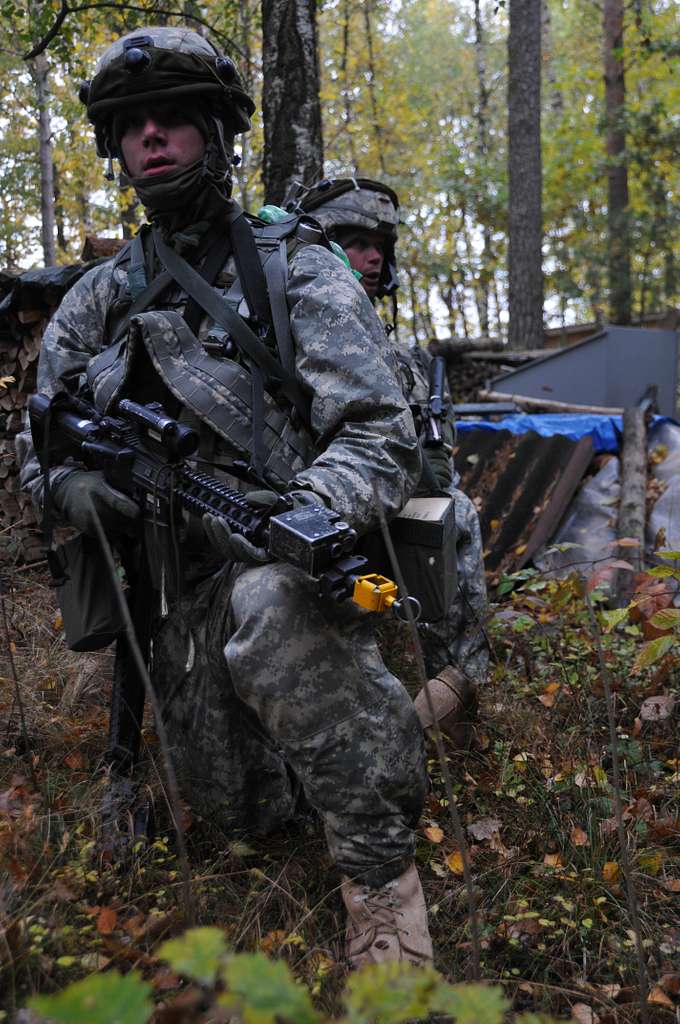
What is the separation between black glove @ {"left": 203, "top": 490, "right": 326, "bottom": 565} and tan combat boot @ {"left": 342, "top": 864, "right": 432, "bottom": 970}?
Answer: 851 mm

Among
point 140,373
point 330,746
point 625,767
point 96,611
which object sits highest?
point 140,373

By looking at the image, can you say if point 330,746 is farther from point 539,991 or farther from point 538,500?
point 538,500

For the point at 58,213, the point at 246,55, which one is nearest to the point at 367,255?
the point at 246,55

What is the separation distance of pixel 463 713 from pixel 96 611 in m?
1.54

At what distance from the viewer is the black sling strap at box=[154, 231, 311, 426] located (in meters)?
2.67

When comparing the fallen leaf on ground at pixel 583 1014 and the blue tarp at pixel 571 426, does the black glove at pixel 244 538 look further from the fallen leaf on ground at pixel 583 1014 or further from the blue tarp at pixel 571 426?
the blue tarp at pixel 571 426

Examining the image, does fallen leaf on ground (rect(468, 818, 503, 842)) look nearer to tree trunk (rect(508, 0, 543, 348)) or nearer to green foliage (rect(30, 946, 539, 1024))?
green foliage (rect(30, 946, 539, 1024))

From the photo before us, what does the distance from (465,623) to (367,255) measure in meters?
2.11

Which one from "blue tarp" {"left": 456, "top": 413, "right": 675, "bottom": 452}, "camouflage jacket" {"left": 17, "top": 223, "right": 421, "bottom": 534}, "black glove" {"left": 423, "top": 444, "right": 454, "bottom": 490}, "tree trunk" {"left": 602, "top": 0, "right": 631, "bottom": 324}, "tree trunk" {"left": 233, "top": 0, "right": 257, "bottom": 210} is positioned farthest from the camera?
"tree trunk" {"left": 602, "top": 0, "right": 631, "bottom": 324}

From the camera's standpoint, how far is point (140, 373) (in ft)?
9.24

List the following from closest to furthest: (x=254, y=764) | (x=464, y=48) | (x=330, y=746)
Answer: (x=330, y=746), (x=254, y=764), (x=464, y=48)

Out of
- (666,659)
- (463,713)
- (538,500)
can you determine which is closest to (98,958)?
(463,713)

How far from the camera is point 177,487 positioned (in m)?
2.53

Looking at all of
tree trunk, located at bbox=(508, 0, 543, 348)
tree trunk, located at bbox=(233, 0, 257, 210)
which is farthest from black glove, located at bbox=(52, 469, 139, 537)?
tree trunk, located at bbox=(508, 0, 543, 348)
